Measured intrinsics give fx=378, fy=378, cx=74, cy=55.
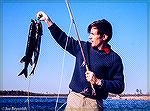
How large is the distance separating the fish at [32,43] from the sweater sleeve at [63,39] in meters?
0.22

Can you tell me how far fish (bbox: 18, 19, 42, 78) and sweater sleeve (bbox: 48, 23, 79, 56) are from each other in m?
0.22

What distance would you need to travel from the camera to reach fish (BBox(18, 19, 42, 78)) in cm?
389

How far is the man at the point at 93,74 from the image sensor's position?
3.49 m

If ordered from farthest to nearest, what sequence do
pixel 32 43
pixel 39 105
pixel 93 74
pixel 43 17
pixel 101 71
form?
pixel 39 105
pixel 32 43
pixel 43 17
pixel 101 71
pixel 93 74

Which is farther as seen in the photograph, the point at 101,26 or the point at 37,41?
the point at 37,41

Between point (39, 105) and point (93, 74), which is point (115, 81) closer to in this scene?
point (93, 74)

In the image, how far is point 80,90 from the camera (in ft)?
11.6

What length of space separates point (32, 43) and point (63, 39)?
1.23ft

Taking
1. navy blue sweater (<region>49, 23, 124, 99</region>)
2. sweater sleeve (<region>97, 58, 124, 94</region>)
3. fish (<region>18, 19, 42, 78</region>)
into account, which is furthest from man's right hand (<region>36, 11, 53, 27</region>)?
sweater sleeve (<region>97, 58, 124, 94</region>)

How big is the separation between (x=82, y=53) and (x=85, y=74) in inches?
8.1

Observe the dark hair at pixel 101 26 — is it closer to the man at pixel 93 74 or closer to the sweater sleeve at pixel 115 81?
the man at pixel 93 74

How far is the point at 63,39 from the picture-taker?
374 centimetres

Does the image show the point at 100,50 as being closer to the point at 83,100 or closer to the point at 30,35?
the point at 83,100

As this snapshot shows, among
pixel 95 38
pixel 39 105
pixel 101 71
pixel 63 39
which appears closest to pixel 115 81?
pixel 101 71
